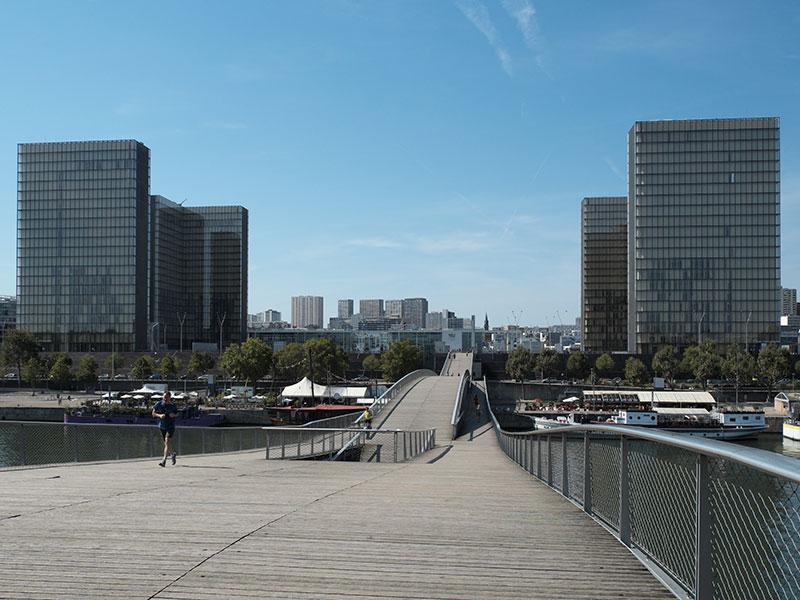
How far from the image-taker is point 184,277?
446 ft

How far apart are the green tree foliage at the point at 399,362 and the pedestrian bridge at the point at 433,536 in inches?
2838

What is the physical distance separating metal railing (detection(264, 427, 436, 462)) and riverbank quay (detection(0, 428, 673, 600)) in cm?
797

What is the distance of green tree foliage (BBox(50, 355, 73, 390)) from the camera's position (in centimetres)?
7775

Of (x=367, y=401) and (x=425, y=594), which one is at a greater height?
(x=425, y=594)

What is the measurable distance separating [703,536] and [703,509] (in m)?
0.16

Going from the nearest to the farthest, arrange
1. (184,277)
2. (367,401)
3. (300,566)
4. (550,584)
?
(550,584)
(300,566)
(367,401)
(184,277)

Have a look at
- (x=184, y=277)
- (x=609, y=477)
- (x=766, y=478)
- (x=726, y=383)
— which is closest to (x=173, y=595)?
(x=766, y=478)

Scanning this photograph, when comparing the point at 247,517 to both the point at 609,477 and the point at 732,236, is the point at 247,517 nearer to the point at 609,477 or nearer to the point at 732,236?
the point at 609,477

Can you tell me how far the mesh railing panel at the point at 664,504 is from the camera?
4.80 metres

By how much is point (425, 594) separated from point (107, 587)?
2029 mm

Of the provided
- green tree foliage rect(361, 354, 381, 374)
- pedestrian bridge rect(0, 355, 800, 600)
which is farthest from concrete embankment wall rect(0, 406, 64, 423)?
pedestrian bridge rect(0, 355, 800, 600)

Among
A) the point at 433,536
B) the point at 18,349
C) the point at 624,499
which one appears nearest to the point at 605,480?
the point at 624,499

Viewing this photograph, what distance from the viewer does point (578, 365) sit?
90.4 meters

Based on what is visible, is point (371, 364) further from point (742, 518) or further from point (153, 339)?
point (742, 518)
